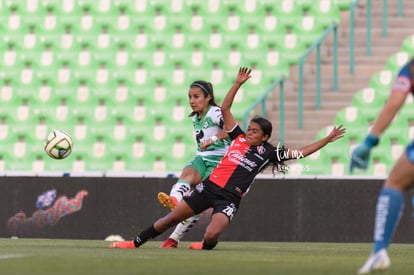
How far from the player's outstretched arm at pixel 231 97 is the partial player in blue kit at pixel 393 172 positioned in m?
→ 3.04

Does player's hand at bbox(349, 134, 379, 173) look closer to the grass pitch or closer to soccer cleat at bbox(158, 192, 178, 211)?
the grass pitch

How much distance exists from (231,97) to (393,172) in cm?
339

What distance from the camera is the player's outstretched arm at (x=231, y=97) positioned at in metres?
8.70

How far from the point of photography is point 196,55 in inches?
646

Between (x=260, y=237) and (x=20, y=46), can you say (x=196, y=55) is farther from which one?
(x=260, y=237)

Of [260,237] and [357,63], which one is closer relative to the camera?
[260,237]

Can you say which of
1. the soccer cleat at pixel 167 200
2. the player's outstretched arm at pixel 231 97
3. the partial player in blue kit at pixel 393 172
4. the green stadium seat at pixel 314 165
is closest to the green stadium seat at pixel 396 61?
the green stadium seat at pixel 314 165

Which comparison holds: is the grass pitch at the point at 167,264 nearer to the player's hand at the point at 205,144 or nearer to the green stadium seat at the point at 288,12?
the player's hand at the point at 205,144

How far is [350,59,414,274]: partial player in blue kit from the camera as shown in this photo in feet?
18.3

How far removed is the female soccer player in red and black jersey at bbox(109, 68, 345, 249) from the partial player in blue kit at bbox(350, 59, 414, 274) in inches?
139

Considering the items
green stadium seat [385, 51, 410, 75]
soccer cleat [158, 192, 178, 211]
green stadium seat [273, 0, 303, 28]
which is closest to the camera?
soccer cleat [158, 192, 178, 211]

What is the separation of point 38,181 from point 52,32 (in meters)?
4.84

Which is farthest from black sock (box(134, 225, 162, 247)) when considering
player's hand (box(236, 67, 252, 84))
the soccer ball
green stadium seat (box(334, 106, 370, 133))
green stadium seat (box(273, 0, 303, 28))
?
green stadium seat (box(273, 0, 303, 28))

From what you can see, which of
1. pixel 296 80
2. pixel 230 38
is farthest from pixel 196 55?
pixel 296 80
